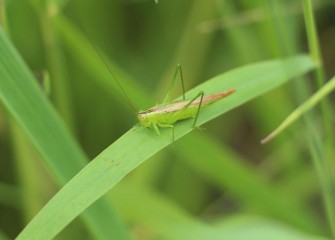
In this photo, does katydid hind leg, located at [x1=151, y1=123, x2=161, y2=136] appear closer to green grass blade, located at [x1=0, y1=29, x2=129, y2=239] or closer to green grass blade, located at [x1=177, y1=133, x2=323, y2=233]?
green grass blade, located at [x1=0, y1=29, x2=129, y2=239]

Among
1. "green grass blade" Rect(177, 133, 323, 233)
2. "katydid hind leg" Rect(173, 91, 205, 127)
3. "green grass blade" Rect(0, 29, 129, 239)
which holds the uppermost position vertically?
"green grass blade" Rect(0, 29, 129, 239)

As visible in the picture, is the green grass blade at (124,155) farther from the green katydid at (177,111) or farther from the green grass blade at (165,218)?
the green grass blade at (165,218)

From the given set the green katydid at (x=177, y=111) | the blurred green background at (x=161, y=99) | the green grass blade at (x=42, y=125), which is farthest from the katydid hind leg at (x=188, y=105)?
the blurred green background at (x=161, y=99)

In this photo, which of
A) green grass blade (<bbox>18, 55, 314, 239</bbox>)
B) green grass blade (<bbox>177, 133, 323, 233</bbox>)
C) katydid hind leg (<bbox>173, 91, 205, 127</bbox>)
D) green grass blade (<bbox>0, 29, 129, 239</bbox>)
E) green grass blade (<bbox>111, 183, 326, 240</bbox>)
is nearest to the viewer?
green grass blade (<bbox>18, 55, 314, 239</bbox>)

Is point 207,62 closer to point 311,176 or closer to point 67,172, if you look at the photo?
point 311,176

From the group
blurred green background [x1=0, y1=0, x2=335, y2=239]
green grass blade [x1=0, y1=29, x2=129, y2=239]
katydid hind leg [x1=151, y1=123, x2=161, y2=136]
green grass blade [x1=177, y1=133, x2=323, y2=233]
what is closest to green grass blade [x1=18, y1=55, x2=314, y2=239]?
katydid hind leg [x1=151, y1=123, x2=161, y2=136]

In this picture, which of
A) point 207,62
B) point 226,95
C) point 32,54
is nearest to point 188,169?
point 207,62
